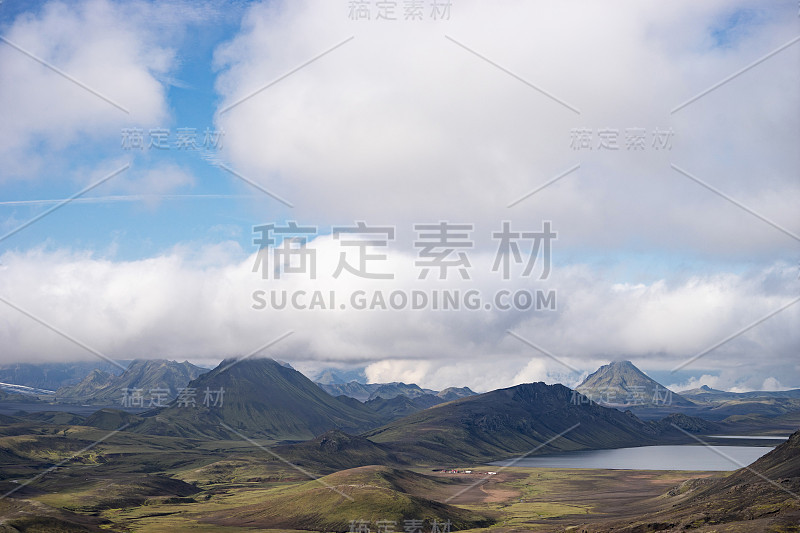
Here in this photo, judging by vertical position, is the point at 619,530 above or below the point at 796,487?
below

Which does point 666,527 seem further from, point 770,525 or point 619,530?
point 770,525

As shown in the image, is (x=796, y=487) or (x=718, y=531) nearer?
(x=718, y=531)

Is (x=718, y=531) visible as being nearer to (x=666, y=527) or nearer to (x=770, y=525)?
(x=770, y=525)

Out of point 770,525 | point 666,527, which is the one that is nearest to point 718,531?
point 770,525

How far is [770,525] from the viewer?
158875 mm

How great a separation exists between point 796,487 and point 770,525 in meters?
45.4

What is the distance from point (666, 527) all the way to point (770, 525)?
37.2 meters

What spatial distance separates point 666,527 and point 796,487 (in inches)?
1622

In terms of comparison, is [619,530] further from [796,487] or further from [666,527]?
[796,487]

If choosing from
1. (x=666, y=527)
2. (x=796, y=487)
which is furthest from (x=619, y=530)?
(x=796, y=487)

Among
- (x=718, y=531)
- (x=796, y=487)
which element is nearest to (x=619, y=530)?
(x=718, y=531)

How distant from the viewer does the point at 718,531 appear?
163750mm

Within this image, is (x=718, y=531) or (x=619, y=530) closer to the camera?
(x=718, y=531)

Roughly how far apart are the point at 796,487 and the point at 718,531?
49.0 meters
